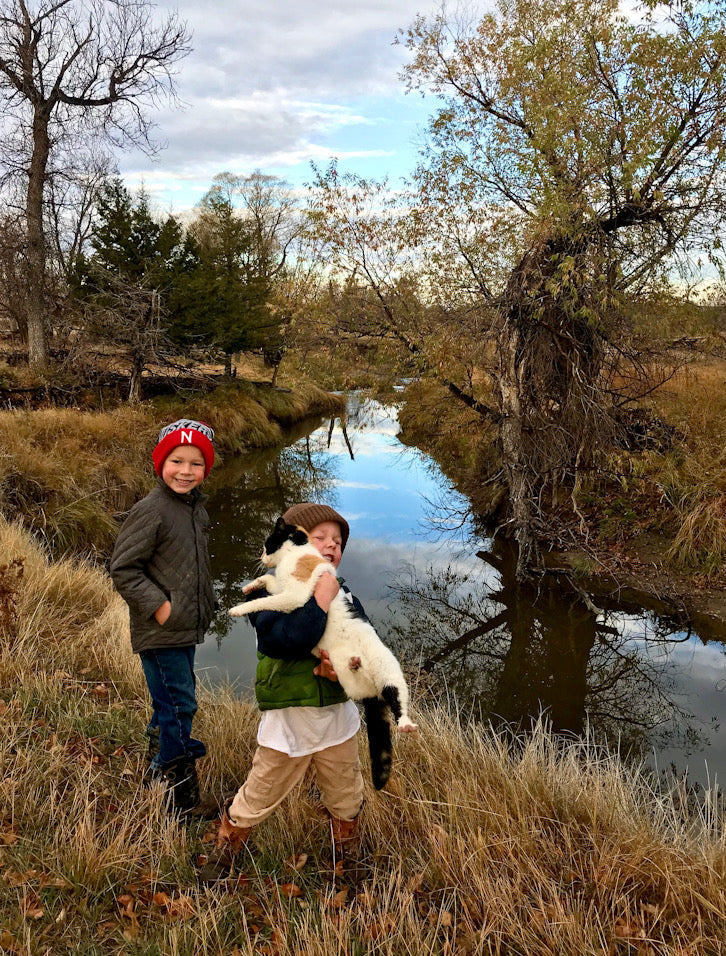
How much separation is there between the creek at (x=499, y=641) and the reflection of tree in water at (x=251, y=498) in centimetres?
5

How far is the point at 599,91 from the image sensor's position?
8.27 metres

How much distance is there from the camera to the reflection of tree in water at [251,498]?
30.2ft

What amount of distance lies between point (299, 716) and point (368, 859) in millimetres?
989

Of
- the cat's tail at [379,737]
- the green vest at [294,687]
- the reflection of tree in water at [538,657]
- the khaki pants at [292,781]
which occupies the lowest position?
the reflection of tree in water at [538,657]

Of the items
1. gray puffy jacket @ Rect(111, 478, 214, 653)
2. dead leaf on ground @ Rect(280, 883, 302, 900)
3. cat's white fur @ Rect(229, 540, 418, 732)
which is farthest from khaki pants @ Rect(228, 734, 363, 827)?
gray puffy jacket @ Rect(111, 478, 214, 653)

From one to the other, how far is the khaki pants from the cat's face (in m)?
0.77

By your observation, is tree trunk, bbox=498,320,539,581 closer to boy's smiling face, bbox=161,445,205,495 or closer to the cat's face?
boy's smiling face, bbox=161,445,205,495

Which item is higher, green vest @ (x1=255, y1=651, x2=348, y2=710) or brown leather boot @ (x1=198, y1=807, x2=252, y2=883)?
green vest @ (x1=255, y1=651, x2=348, y2=710)

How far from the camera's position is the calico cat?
2.32 m

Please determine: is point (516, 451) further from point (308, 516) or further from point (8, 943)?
point (8, 943)

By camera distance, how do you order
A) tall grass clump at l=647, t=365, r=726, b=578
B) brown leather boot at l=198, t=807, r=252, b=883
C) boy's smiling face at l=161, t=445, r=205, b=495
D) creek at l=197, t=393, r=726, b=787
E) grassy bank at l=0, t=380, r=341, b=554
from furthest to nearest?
1. tall grass clump at l=647, t=365, r=726, b=578
2. grassy bank at l=0, t=380, r=341, b=554
3. creek at l=197, t=393, r=726, b=787
4. boy's smiling face at l=161, t=445, r=205, b=495
5. brown leather boot at l=198, t=807, r=252, b=883

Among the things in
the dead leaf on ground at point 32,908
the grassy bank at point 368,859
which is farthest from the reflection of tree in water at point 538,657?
the dead leaf on ground at point 32,908

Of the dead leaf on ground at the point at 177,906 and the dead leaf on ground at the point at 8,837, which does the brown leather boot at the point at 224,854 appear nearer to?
the dead leaf on ground at the point at 177,906

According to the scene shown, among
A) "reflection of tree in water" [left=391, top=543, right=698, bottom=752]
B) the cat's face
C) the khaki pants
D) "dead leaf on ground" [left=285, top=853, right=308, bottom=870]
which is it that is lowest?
"reflection of tree in water" [left=391, top=543, right=698, bottom=752]
